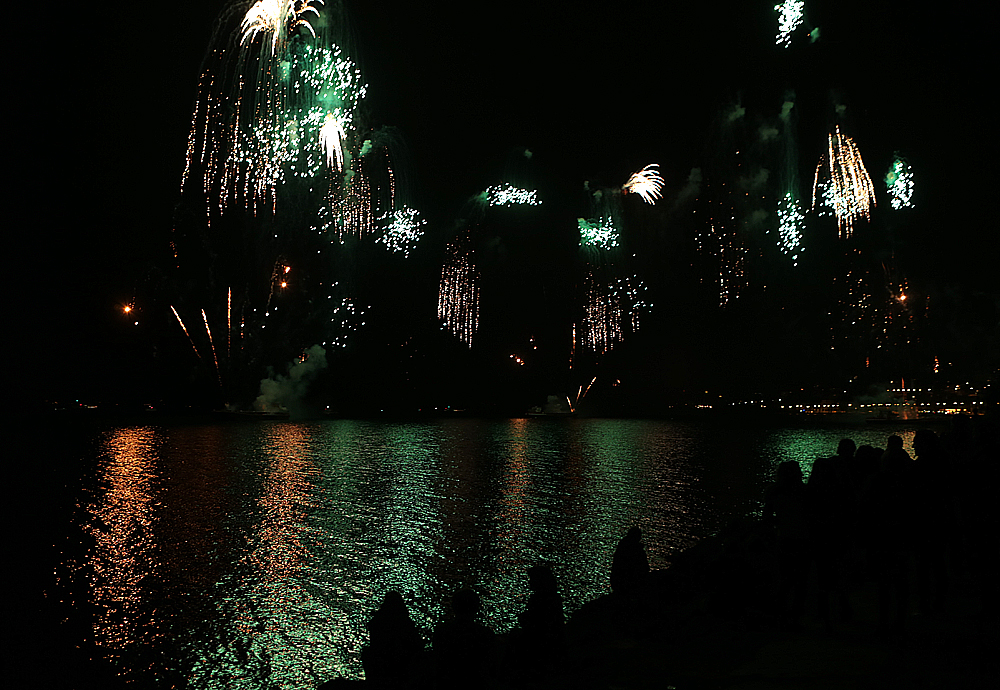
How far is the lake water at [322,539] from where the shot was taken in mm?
8648

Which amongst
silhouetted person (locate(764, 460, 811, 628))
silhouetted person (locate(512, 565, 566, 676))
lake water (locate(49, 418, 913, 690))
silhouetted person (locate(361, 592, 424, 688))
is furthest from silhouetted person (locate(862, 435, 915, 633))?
lake water (locate(49, 418, 913, 690))

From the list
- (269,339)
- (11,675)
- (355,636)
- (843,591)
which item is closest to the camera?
(843,591)

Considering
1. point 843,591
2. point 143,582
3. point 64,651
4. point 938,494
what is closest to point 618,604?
point 843,591

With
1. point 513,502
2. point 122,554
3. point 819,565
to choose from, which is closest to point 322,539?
point 122,554

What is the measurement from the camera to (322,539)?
1449 cm

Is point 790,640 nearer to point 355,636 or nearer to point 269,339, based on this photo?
point 355,636

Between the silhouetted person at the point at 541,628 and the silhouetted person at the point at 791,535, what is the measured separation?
2469mm

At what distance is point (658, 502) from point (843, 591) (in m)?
12.7

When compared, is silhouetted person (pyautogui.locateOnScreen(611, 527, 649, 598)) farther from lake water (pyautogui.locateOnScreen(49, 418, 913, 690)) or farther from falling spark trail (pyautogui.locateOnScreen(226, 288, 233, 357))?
falling spark trail (pyautogui.locateOnScreen(226, 288, 233, 357))

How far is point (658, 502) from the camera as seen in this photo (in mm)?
19406

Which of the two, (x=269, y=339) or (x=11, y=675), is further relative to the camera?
(x=269, y=339)

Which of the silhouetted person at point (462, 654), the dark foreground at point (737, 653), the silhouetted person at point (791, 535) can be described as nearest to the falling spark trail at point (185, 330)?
the dark foreground at point (737, 653)

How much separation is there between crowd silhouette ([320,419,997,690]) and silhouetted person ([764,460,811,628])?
0.5 inches

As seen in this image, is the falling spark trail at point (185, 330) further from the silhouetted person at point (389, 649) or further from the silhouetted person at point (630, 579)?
the silhouetted person at point (389, 649)
